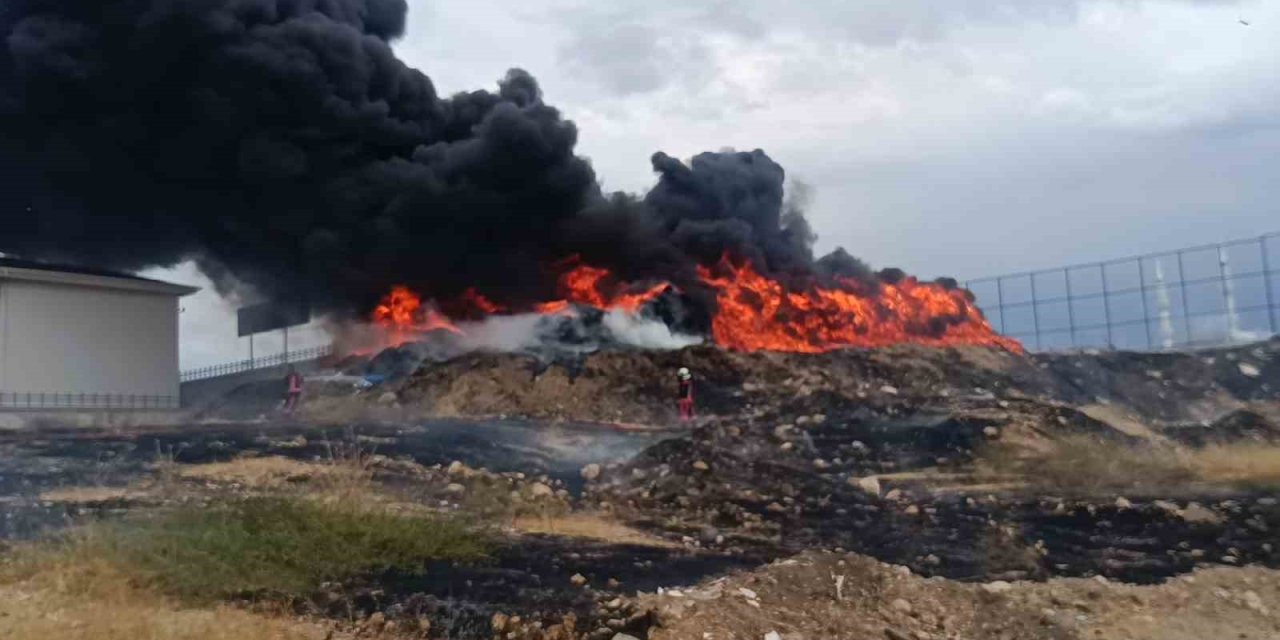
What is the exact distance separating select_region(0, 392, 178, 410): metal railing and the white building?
0.07 ft

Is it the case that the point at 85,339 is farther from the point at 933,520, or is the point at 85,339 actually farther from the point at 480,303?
the point at 933,520

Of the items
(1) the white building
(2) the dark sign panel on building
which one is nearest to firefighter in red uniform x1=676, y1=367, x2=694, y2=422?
(2) the dark sign panel on building

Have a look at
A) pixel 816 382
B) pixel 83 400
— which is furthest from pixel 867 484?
pixel 83 400

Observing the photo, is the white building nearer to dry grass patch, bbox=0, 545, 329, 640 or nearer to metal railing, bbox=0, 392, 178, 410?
metal railing, bbox=0, 392, 178, 410

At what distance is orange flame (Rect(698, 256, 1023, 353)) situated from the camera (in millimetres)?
28031

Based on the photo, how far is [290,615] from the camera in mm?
6988

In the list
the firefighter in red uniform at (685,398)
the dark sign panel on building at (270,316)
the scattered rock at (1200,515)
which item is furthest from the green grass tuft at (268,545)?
the dark sign panel on building at (270,316)

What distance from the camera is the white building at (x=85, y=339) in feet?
80.3

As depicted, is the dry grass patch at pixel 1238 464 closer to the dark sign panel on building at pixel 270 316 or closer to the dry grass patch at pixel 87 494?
Result: the dry grass patch at pixel 87 494

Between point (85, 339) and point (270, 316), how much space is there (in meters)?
5.32

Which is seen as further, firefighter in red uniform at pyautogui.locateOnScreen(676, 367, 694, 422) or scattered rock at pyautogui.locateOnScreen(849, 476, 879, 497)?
firefighter in red uniform at pyautogui.locateOnScreen(676, 367, 694, 422)

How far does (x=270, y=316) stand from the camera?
100 ft

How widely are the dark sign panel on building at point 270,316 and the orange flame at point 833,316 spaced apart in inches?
399

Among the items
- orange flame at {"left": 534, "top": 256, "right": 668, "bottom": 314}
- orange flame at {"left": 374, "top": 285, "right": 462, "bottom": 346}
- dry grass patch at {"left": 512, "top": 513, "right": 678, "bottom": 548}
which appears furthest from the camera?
orange flame at {"left": 534, "top": 256, "right": 668, "bottom": 314}
